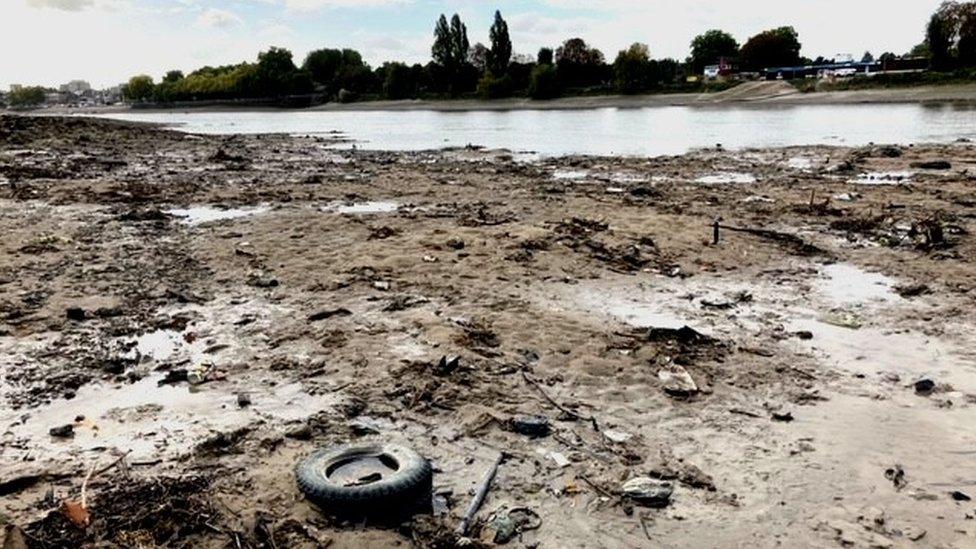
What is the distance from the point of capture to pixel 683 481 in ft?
14.5

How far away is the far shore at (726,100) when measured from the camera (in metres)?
66.8

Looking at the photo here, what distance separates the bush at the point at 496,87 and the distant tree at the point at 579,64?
7.80m

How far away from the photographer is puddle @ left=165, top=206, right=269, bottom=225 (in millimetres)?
12672

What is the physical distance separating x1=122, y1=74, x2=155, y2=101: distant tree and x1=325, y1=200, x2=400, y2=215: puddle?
183251mm

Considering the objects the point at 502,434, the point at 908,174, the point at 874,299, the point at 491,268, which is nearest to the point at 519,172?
the point at 908,174

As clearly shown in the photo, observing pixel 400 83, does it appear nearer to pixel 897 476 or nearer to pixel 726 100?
pixel 726 100

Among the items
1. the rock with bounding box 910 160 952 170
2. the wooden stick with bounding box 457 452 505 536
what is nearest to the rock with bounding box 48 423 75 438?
the wooden stick with bounding box 457 452 505 536

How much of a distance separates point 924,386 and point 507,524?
12.5ft

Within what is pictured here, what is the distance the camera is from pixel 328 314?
7.47 metres

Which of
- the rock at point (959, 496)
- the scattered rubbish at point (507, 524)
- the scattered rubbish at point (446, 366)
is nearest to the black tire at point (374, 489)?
the scattered rubbish at point (507, 524)

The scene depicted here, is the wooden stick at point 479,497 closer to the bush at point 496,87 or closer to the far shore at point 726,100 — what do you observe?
the far shore at point 726,100

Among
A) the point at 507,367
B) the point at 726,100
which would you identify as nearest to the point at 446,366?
the point at 507,367

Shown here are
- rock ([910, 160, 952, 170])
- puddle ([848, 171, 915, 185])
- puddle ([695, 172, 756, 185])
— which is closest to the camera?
puddle ([848, 171, 915, 185])

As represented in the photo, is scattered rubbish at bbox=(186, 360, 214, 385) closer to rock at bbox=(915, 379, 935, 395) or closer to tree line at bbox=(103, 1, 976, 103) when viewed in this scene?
rock at bbox=(915, 379, 935, 395)
